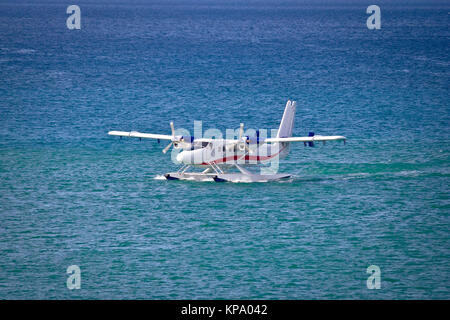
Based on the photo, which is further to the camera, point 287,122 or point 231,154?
point 287,122

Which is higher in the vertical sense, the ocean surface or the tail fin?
the tail fin

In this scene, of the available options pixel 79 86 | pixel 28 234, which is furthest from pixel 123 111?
pixel 28 234

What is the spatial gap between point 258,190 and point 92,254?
15568 mm

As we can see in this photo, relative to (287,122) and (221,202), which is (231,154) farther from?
(287,122)

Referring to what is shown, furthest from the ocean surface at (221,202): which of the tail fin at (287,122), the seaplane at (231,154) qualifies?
the tail fin at (287,122)

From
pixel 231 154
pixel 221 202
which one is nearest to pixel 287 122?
pixel 231 154

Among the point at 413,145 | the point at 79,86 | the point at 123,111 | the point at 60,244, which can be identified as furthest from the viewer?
the point at 79,86

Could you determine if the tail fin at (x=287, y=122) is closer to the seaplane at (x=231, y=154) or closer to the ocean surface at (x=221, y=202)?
the seaplane at (x=231, y=154)

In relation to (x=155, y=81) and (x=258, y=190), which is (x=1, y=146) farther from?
(x=155, y=81)

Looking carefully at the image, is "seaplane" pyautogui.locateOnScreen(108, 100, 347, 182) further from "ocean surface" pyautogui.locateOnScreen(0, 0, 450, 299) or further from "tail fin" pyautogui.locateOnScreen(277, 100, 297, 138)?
"ocean surface" pyautogui.locateOnScreen(0, 0, 450, 299)

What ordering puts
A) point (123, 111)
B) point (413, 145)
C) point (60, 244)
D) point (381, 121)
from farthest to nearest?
point (123, 111) → point (381, 121) → point (413, 145) → point (60, 244)

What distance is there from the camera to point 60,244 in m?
47.1

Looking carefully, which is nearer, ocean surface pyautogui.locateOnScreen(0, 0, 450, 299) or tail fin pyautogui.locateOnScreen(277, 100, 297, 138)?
ocean surface pyautogui.locateOnScreen(0, 0, 450, 299)

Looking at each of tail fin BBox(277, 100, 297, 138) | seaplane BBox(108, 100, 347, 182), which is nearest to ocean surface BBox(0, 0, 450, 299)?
seaplane BBox(108, 100, 347, 182)
